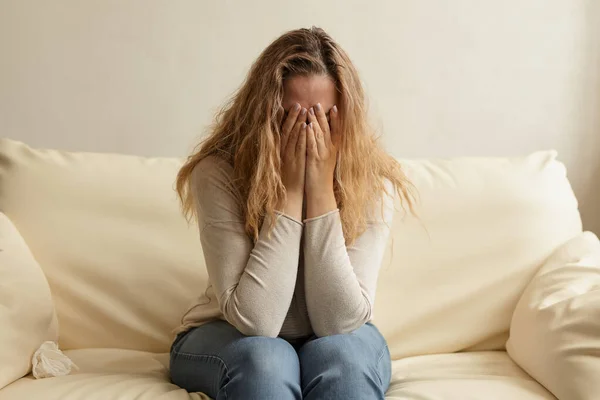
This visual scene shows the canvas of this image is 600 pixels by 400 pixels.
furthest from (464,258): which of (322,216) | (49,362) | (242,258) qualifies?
(49,362)

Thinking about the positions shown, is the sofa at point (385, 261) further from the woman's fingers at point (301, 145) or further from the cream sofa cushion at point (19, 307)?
the woman's fingers at point (301, 145)

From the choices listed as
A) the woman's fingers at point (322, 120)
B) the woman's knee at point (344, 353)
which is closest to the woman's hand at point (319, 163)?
the woman's fingers at point (322, 120)

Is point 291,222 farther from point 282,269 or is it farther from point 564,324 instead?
point 564,324

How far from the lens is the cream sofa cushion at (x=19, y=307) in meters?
1.48

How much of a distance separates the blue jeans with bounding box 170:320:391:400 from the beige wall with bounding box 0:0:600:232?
2.84 feet

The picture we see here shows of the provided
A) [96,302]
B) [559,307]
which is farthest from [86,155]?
[559,307]

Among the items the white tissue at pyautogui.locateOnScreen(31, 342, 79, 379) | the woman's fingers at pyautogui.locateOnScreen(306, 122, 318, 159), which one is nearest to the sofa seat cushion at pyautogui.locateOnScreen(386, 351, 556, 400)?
the woman's fingers at pyautogui.locateOnScreen(306, 122, 318, 159)

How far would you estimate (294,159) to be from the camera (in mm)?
1460

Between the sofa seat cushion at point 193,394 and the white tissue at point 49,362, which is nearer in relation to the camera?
the sofa seat cushion at point 193,394

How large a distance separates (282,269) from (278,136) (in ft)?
0.83

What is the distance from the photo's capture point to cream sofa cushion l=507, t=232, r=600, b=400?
1.41m

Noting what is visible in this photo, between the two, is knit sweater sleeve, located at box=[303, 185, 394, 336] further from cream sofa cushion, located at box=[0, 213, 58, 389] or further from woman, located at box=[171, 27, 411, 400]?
cream sofa cushion, located at box=[0, 213, 58, 389]

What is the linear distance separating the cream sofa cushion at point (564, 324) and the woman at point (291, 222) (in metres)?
0.33

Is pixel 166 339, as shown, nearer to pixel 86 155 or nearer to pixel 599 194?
pixel 86 155
